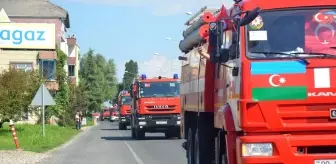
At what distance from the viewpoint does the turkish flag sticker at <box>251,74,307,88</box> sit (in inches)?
348

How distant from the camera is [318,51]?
899 cm

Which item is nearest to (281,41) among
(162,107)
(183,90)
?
(183,90)

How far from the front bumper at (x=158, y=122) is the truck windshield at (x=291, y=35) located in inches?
987

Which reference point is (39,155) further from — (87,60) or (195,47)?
(87,60)

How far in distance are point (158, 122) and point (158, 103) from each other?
39.2 inches

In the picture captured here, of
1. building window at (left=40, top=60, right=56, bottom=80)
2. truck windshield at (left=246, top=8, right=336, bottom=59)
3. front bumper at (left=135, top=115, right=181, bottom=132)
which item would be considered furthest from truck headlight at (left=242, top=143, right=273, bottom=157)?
building window at (left=40, top=60, right=56, bottom=80)

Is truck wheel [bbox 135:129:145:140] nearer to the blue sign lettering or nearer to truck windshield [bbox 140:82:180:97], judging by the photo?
truck windshield [bbox 140:82:180:97]

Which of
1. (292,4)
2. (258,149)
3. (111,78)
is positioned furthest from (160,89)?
(111,78)

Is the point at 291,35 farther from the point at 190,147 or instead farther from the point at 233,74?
the point at 190,147

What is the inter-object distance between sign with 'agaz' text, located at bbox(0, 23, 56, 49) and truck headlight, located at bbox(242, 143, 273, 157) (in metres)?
55.3

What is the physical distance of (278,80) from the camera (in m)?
8.88

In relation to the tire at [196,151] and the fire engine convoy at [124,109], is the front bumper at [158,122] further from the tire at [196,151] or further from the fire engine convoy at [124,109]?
the tire at [196,151]

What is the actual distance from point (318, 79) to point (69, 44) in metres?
92.4

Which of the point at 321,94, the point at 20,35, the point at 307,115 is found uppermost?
the point at 20,35
